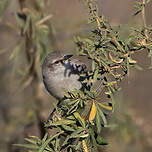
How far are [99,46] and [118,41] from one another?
113mm

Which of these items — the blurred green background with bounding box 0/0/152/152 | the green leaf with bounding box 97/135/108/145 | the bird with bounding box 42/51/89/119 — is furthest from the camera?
the blurred green background with bounding box 0/0/152/152

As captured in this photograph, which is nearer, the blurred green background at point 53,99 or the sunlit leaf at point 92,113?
the sunlit leaf at point 92,113

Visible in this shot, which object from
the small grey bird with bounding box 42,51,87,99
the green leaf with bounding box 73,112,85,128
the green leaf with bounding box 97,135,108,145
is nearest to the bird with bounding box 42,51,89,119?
the small grey bird with bounding box 42,51,87,99

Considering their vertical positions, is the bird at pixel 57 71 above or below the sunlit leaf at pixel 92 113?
above

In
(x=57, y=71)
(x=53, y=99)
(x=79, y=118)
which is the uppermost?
(x=57, y=71)

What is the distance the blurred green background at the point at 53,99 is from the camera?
14.2 feet

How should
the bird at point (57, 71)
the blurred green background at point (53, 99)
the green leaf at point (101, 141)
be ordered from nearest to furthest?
the green leaf at point (101, 141)
the bird at point (57, 71)
the blurred green background at point (53, 99)

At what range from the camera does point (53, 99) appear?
5570 mm

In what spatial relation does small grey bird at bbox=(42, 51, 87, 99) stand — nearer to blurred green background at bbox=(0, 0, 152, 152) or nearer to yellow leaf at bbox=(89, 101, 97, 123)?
blurred green background at bbox=(0, 0, 152, 152)

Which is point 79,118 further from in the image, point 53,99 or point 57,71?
point 53,99

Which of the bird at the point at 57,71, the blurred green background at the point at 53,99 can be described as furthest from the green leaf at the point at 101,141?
the bird at the point at 57,71

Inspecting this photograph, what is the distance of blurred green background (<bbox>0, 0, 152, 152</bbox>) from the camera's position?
171 inches

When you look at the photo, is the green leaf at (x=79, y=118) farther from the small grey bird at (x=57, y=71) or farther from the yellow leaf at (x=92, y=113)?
the small grey bird at (x=57, y=71)

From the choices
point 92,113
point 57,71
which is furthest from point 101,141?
point 57,71
